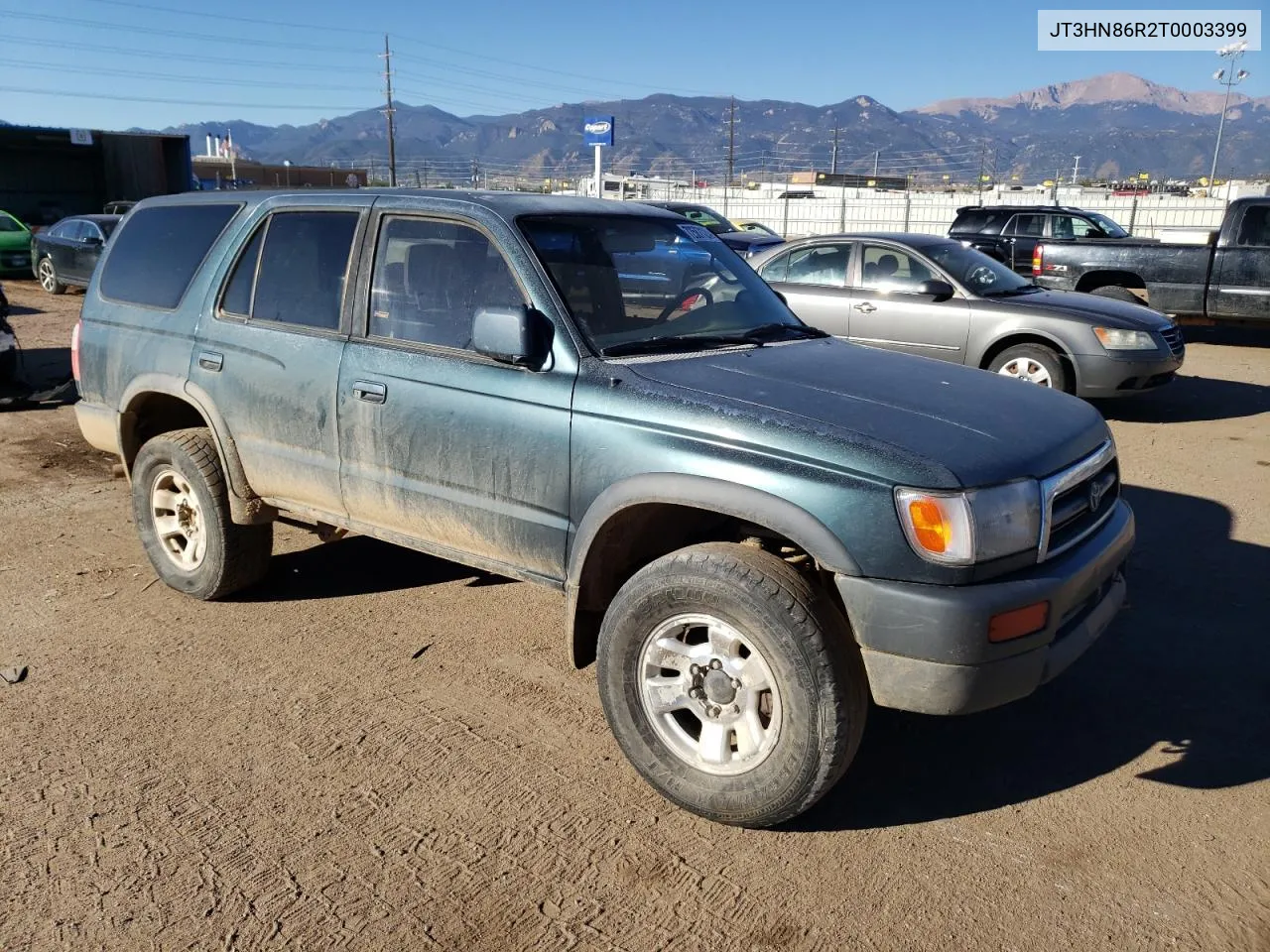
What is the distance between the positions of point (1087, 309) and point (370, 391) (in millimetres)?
7206

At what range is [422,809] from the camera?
315 centimetres

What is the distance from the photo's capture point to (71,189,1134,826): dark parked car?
2.79 m

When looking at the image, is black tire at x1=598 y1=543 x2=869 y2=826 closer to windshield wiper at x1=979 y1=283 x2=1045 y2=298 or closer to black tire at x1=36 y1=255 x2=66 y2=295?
windshield wiper at x1=979 y1=283 x2=1045 y2=298

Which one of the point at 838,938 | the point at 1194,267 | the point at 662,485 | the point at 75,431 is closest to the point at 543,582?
the point at 662,485

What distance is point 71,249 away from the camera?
58.8 ft

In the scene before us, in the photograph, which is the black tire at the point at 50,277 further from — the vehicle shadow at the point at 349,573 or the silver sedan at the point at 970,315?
the vehicle shadow at the point at 349,573

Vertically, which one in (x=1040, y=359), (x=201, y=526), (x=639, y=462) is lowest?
(x=201, y=526)

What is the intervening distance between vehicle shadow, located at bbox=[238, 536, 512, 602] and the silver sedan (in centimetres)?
516

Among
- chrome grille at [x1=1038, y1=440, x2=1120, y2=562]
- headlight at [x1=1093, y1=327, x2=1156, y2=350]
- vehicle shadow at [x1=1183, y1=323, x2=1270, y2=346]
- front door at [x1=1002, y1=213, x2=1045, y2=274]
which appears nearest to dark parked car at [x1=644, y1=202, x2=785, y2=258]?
front door at [x1=1002, y1=213, x2=1045, y2=274]

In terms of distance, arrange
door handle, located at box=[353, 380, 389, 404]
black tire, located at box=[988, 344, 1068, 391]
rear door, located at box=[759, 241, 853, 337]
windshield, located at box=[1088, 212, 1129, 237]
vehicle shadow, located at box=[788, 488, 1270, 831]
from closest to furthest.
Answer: vehicle shadow, located at box=[788, 488, 1270, 831] → door handle, located at box=[353, 380, 389, 404] → black tire, located at box=[988, 344, 1068, 391] → rear door, located at box=[759, 241, 853, 337] → windshield, located at box=[1088, 212, 1129, 237]

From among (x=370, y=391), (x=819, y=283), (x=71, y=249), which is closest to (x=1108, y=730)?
(x=370, y=391)

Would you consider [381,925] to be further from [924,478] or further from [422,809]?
Result: [924,478]

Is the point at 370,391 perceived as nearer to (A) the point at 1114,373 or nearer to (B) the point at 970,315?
(B) the point at 970,315

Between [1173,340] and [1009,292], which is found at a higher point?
[1009,292]
